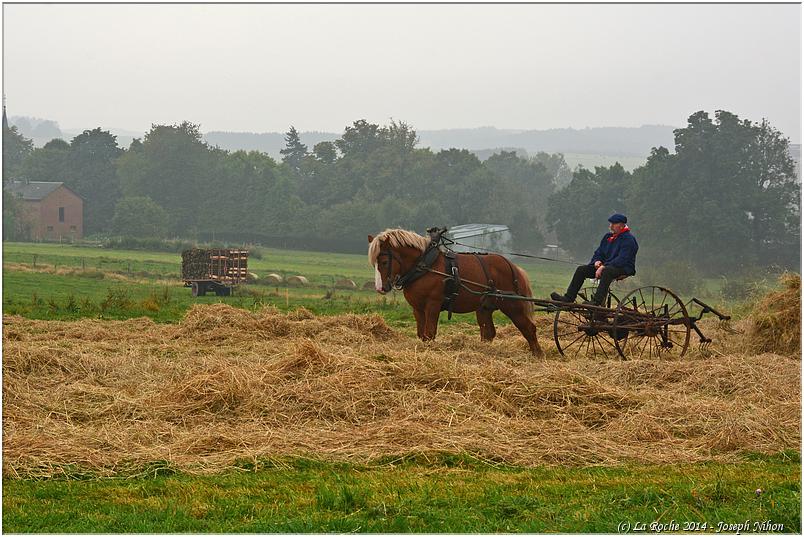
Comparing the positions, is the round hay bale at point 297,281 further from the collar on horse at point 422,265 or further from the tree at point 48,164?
the tree at point 48,164

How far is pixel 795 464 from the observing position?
7113mm

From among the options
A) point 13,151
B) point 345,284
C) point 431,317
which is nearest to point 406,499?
point 431,317

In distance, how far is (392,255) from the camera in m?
13.0

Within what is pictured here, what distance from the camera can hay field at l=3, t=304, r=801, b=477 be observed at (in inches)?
282

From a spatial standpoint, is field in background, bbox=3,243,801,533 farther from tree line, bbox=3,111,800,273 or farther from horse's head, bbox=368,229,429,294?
tree line, bbox=3,111,800,273

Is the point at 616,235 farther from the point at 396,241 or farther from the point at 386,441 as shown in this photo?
the point at 386,441

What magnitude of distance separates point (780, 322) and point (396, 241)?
17.1 ft

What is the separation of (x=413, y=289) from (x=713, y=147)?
4048 cm

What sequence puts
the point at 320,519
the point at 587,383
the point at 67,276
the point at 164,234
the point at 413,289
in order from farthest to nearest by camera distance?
the point at 164,234 < the point at 67,276 < the point at 413,289 < the point at 587,383 < the point at 320,519

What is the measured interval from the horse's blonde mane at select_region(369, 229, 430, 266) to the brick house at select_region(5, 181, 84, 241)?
4390 cm

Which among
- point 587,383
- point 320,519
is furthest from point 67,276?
point 320,519

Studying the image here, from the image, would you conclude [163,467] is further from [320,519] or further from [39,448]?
[320,519]

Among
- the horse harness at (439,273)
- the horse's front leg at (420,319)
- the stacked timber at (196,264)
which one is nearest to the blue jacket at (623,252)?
the horse harness at (439,273)

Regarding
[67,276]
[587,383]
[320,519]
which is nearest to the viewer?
[320,519]
